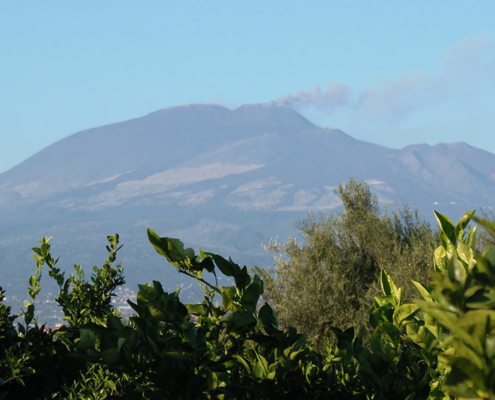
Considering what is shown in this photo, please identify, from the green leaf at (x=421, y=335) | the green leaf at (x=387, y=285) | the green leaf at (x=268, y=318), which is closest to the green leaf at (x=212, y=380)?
the green leaf at (x=268, y=318)

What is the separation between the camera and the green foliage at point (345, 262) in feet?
57.2

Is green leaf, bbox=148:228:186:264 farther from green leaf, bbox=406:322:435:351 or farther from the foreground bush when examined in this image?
green leaf, bbox=406:322:435:351

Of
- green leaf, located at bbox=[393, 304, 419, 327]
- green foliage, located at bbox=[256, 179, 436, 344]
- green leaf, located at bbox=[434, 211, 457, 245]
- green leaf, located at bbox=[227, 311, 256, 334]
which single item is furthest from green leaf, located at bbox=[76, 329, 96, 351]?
green foliage, located at bbox=[256, 179, 436, 344]

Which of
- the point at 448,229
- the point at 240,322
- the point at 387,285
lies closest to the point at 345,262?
the point at 387,285

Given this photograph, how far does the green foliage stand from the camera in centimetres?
1744

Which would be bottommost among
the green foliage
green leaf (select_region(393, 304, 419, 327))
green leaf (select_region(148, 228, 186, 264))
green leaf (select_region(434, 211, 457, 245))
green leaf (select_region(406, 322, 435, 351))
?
the green foliage

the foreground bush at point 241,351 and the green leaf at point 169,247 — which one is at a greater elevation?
the green leaf at point 169,247

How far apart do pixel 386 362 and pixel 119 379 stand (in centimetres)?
98

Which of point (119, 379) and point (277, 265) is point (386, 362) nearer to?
point (119, 379)

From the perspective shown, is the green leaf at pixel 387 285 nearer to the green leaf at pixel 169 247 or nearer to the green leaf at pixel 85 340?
the green leaf at pixel 169 247

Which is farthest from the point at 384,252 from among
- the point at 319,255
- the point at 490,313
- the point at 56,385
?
the point at 490,313

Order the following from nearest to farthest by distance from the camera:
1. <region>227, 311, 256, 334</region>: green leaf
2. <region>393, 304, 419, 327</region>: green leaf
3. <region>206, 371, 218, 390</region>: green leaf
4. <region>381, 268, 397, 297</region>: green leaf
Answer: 1. <region>206, 371, 218, 390</region>: green leaf
2. <region>227, 311, 256, 334</region>: green leaf
3. <region>393, 304, 419, 327</region>: green leaf
4. <region>381, 268, 397, 297</region>: green leaf

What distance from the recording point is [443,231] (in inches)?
72.5

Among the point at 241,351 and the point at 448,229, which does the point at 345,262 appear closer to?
the point at 241,351
